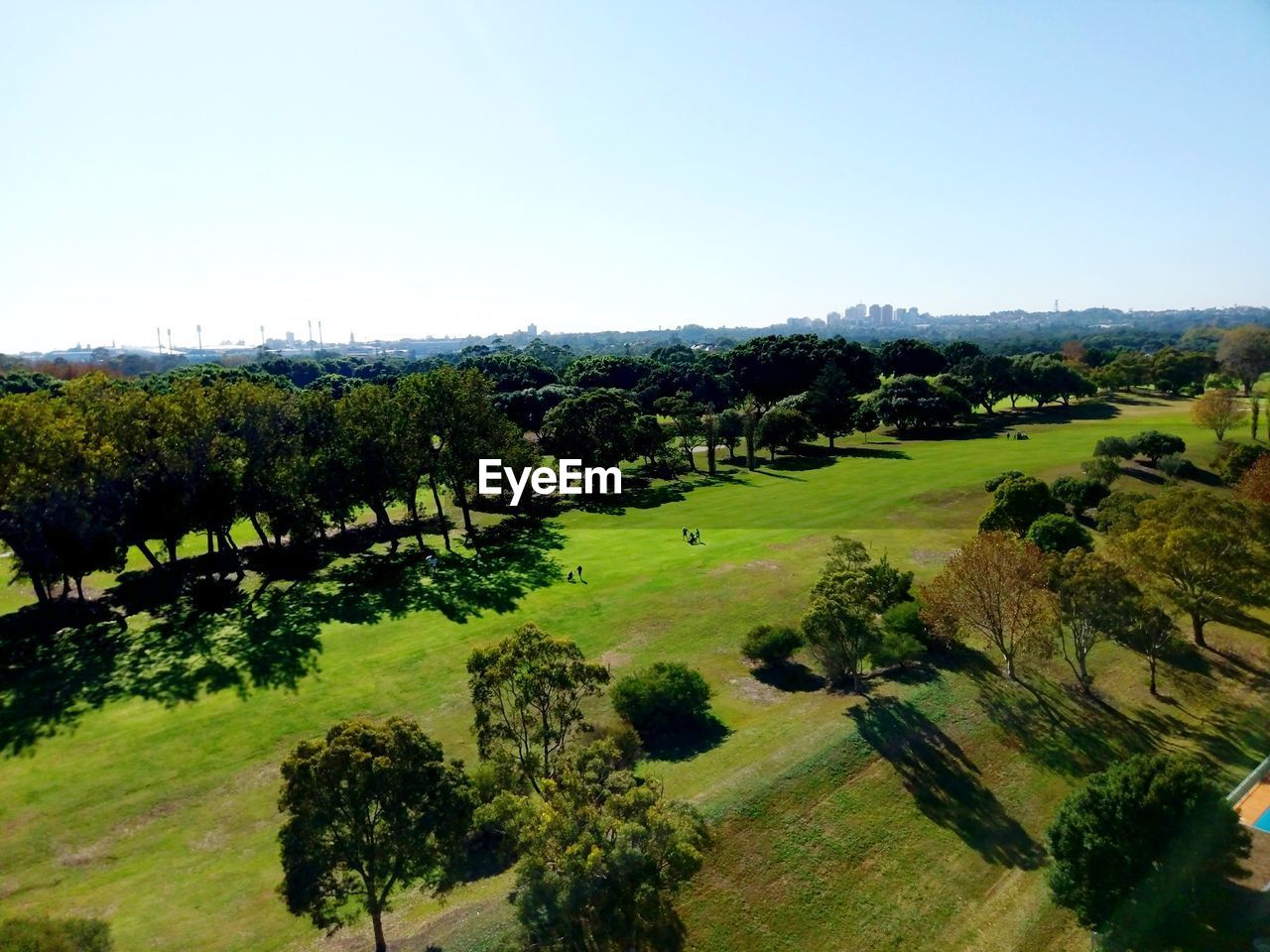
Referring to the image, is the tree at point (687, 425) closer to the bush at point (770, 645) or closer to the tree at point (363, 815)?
the bush at point (770, 645)

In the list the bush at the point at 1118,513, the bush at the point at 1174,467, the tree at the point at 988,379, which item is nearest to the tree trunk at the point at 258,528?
the bush at the point at 1118,513

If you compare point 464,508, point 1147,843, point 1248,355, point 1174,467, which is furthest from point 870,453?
point 1147,843

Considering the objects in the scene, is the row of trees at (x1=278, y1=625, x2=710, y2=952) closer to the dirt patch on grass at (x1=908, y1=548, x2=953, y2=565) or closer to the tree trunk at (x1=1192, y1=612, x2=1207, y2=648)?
the tree trunk at (x1=1192, y1=612, x2=1207, y2=648)

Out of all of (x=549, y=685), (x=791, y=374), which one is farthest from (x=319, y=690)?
(x=791, y=374)

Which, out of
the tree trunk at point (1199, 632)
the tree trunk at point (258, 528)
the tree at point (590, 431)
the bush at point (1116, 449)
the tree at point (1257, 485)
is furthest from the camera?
the tree at point (590, 431)

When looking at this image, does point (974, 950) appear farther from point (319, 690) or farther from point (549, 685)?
point (319, 690)

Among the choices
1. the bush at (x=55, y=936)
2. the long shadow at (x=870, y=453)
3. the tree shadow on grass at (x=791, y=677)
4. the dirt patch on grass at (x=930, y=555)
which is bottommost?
the tree shadow on grass at (x=791, y=677)

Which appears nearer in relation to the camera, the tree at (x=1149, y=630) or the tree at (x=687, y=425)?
the tree at (x=1149, y=630)

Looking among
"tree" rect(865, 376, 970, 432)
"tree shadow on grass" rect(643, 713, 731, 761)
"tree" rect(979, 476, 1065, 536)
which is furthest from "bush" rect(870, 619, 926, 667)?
"tree" rect(865, 376, 970, 432)

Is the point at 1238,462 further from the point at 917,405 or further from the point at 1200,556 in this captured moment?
the point at 917,405
